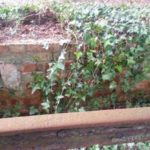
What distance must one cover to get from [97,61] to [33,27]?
0.68 m

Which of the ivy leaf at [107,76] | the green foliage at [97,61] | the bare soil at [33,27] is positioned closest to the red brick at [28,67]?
the green foliage at [97,61]

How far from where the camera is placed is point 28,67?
2.49 meters

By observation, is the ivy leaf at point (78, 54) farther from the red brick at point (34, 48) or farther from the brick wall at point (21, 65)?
the red brick at point (34, 48)

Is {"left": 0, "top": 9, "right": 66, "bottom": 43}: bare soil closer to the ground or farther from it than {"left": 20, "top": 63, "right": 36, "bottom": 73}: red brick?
farther from it

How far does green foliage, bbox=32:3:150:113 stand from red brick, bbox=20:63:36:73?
105mm

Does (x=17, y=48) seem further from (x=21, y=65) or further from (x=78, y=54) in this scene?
(x=78, y=54)

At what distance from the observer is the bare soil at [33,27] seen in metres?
2.57

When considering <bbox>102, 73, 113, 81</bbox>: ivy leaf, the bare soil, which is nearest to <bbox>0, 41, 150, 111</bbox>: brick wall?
the bare soil

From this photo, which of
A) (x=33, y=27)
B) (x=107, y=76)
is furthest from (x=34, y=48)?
(x=107, y=76)

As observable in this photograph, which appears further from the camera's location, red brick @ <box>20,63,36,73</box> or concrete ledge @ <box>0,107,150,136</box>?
red brick @ <box>20,63,36,73</box>

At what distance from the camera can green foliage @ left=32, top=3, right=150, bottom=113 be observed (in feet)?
8.09

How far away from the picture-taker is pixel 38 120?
0.98m

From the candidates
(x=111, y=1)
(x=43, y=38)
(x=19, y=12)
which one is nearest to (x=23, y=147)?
(x=43, y=38)

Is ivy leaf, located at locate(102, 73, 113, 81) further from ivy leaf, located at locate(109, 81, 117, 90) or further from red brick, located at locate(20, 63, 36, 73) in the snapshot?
red brick, located at locate(20, 63, 36, 73)
